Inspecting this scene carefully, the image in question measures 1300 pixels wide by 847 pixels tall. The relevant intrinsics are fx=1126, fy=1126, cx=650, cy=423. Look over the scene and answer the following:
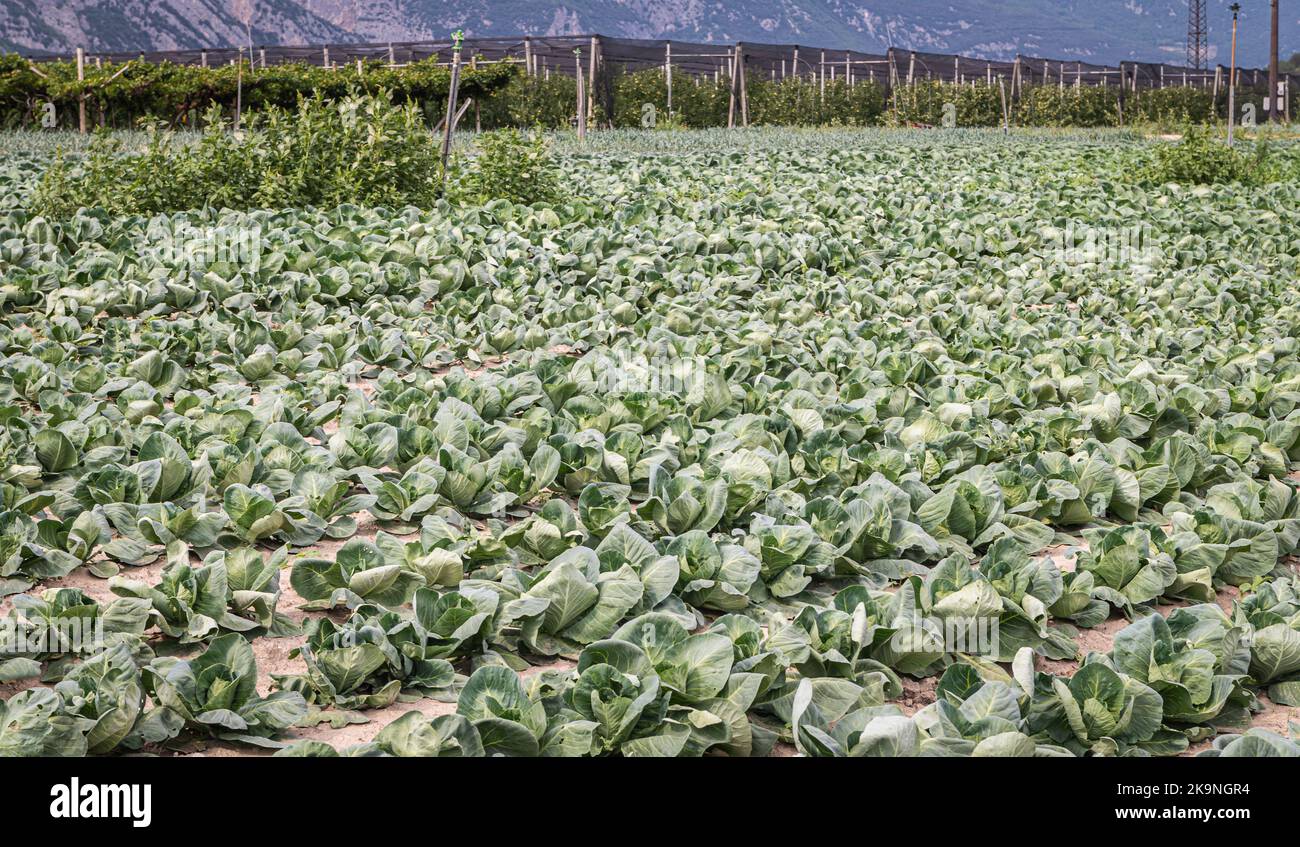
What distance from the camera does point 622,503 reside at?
3.59 meters

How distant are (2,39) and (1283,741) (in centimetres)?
14096

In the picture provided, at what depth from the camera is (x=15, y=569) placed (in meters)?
3.11

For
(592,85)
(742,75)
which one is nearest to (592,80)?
(592,85)

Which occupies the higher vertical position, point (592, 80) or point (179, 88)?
point (592, 80)

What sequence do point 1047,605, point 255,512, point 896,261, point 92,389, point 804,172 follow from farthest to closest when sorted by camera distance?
point 804,172, point 896,261, point 92,389, point 255,512, point 1047,605

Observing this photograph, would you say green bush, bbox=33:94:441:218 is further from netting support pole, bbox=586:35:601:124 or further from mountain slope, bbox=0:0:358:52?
mountain slope, bbox=0:0:358:52

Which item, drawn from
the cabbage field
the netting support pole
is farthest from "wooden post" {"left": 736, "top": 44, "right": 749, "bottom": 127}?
the cabbage field

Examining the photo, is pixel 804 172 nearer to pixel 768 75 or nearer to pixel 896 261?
pixel 896 261

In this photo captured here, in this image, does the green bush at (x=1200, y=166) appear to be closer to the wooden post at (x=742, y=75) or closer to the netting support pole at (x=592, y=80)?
the wooden post at (x=742, y=75)

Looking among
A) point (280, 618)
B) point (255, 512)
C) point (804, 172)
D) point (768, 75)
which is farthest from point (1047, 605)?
point (768, 75)

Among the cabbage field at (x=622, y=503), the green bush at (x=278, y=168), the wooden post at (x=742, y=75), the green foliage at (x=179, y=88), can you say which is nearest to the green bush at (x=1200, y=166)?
the cabbage field at (x=622, y=503)

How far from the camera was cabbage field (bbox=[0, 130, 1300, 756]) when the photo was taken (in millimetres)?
2543

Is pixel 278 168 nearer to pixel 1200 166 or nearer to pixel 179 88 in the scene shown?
pixel 1200 166

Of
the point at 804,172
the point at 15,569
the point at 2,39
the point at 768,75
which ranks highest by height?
the point at 2,39
